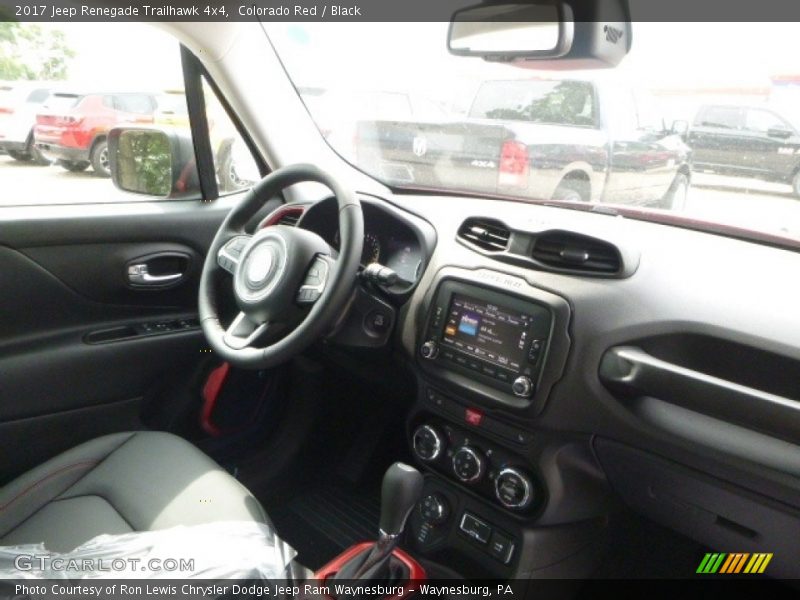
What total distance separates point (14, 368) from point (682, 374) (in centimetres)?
189

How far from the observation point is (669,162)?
197cm

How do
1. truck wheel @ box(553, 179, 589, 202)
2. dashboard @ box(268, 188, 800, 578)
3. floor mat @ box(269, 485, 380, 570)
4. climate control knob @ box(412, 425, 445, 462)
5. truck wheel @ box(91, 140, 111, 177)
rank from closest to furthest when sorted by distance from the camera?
dashboard @ box(268, 188, 800, 578) → climate control knob @ box(412, 425, 445, 462) → truck wheel @ box(553, 179, 589, 202) → floor mat @ box(269, 485, 380, 570) → truck wheel @ box(91, 140, 111, 177)

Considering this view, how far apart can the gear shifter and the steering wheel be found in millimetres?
426

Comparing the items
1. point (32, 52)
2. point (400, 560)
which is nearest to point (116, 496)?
point (400, 560)

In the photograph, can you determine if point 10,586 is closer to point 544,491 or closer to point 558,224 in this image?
point 544,491

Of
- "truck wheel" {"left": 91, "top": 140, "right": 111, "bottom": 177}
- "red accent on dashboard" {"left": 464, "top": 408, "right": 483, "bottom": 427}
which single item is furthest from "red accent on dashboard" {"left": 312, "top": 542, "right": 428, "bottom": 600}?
"truck wheel" {"left": 91, "top": 140, "right": 111, "bottom": 177}

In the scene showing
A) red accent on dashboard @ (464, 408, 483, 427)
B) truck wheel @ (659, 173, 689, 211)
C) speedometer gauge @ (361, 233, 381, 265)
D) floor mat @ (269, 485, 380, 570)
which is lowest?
floor mat @ (269, 485, 380, 570)

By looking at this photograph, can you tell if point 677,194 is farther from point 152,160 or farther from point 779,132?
point 152,160

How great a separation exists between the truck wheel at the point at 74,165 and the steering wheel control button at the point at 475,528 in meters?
1.77

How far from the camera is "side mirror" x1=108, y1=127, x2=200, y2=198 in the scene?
2496mm

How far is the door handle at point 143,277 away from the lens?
232 centimetres

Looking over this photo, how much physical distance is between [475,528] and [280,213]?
3.69ft

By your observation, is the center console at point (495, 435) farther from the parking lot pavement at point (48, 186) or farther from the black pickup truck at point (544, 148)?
the parking lot pavement at point (48, 186)

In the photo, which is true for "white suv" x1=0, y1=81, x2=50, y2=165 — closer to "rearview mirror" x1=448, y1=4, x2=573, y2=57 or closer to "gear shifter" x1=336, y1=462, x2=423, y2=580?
"rearview mirror" x1=448, y1=4, x2=573, y2=57
